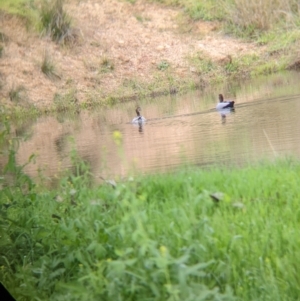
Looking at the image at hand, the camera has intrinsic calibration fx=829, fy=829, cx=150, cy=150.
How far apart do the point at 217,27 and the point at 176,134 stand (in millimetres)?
11687

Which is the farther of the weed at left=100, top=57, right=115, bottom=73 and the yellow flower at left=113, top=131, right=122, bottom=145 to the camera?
the weed at left=100, top=57, right=115, bottom=73

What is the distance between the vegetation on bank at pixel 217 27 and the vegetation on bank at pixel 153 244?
9530 millimetres

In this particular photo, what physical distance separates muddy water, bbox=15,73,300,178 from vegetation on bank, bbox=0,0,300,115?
58.7 inches

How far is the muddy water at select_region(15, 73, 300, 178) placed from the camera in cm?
635

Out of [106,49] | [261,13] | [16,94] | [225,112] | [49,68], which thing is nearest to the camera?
[225,112]

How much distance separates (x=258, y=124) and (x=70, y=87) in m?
7.95

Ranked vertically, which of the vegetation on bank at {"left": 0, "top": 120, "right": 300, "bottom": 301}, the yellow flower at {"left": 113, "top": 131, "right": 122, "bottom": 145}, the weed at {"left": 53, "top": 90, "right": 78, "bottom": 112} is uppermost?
the weed at {"left": 53, "top": 90, "right": 78, "bottom": 112}

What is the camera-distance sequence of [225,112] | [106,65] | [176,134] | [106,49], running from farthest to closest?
[106,49]
[106,65]
[225,112]
[176,134]

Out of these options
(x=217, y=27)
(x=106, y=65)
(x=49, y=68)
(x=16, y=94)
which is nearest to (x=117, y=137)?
(x=16, y=94)

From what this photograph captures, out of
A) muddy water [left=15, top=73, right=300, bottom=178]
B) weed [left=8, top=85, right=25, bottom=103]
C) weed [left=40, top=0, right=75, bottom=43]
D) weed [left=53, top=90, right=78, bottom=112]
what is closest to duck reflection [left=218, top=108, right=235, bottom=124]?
muddy water [left=15, top=73, right=300, bottom=178]

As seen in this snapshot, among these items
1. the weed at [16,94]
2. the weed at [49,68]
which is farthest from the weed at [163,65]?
the weed at [16,94]

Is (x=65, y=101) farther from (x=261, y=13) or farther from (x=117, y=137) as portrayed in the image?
(x=117, y=137)

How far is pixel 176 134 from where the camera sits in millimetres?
8750

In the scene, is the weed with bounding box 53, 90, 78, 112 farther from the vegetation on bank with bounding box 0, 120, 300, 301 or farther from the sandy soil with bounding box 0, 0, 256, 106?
the vegetation on bank with bounding box 0, 120, 300, 301
